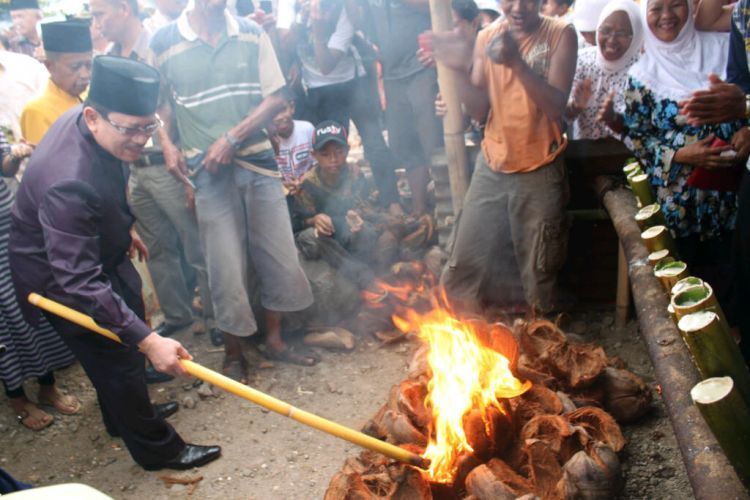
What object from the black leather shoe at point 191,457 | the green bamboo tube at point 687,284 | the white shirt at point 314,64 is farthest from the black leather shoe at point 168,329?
the green bamboo tube at point 687,284

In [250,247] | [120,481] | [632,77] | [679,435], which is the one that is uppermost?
[632,77]

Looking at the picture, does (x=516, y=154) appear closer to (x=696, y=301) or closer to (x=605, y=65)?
(x=605, y=65)

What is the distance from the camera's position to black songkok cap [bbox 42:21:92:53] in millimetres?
4398

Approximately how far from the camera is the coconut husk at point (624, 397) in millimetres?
3502

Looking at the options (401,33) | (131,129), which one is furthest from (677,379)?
(401,33)

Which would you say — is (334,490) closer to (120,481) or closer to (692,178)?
(120,481)

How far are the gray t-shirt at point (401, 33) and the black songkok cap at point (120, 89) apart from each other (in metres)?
3.25

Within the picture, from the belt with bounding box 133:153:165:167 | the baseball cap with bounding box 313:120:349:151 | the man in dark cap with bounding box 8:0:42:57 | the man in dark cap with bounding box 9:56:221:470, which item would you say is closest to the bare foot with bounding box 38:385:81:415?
the man in dark cap with bounding box 9:56:221:470

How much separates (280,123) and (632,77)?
10.1 feet

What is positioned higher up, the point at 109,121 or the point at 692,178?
the point at 109,121

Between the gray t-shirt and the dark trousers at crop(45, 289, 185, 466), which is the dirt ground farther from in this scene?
the gray t-shirt

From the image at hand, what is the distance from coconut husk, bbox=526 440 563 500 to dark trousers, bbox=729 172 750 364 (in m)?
1.24

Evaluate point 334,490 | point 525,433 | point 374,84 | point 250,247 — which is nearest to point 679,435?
point 525,433

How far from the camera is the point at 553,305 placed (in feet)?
15.0
